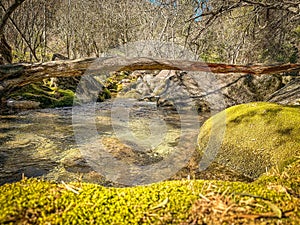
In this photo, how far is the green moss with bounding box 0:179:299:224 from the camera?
0.98 meters

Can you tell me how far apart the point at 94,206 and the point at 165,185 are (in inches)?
16.3

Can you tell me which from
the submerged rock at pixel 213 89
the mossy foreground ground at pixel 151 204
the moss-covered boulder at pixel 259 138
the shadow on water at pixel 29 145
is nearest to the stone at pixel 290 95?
the moss-covered boulder at pixel 259 138

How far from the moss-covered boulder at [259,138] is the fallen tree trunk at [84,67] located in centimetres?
107

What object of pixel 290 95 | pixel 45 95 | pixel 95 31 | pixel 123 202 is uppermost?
pixel 95 31

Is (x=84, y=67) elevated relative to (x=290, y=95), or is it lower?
elevated

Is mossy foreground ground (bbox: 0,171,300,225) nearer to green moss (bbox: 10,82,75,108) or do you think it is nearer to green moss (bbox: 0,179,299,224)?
green moss (bbox: 0,179,299,224)

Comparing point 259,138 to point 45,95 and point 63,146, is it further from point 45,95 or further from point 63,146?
point 45,95

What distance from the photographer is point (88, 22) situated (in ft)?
88.6

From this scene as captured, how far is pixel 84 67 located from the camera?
10.0ft

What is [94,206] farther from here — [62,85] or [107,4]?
[107,4]

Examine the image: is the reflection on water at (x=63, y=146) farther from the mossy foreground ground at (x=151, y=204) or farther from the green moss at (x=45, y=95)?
the green moss at (x=45, y=95)

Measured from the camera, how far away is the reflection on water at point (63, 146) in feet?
13.1

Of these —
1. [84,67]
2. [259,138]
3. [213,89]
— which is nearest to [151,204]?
[84,67]

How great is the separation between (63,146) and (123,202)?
4.72 m
